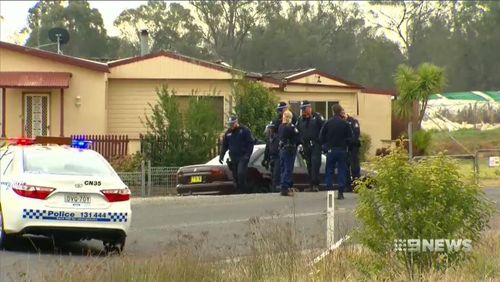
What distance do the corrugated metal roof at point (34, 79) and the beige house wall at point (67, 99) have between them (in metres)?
0.34

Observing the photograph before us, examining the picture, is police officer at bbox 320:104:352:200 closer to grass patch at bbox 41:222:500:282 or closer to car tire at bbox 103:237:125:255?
car tire at bbox 103:237:125:255

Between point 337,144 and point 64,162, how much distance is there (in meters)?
5.89

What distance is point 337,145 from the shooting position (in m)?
17.0

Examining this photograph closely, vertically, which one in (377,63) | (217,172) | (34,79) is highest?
(377,63)

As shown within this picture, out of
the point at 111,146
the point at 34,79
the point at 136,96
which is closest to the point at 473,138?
the point at 136,96

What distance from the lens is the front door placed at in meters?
31.3

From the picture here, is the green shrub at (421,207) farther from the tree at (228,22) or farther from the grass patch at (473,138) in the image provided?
the tree at (228,22)

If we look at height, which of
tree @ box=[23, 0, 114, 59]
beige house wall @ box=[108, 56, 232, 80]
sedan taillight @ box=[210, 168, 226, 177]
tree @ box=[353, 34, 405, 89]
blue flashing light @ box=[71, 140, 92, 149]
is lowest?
sedan taillight @ box=[210, 168, 226, 177]

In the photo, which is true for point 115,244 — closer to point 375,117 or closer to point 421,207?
point 421,207

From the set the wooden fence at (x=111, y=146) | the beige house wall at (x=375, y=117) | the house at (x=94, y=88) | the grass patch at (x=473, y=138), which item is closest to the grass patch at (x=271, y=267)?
the wooden fence at (x=111, y=146)

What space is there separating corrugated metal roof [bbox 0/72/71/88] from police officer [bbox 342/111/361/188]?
1429cm

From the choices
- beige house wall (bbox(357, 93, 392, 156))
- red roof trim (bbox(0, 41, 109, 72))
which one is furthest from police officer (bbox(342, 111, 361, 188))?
beige house wall (bbox(357, 93, 392, 156))

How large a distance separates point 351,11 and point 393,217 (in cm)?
6915

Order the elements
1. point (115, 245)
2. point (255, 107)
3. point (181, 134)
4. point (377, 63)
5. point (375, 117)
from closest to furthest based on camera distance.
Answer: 1. point (115, 245)
2. point (181, 134)
3. point (255, 107)
4. point (375, 117)
5. point (377, 63)
